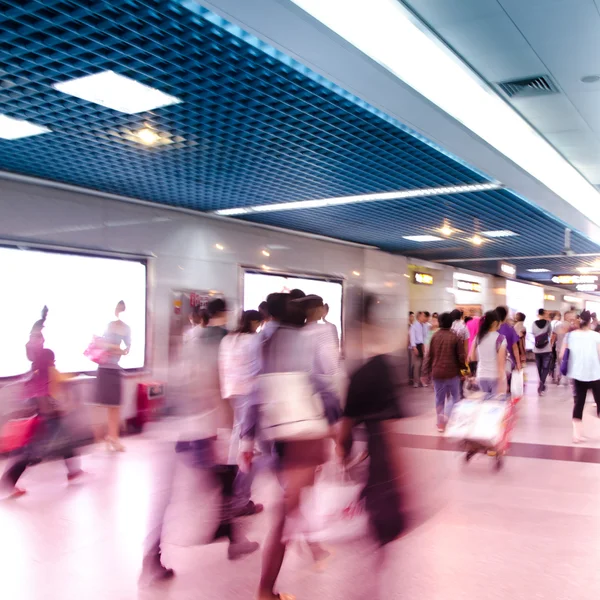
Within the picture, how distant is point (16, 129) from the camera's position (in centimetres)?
593

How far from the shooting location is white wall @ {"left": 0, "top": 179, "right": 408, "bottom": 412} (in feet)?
25.8

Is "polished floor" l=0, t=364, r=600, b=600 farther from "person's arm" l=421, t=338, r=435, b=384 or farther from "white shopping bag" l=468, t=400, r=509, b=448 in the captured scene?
"person's arm" l=421, t=338, r=435, b=384

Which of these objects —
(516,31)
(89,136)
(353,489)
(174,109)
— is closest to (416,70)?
(516,31)

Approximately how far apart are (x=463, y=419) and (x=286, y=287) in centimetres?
592

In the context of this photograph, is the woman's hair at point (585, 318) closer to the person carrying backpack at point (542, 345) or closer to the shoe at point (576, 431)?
the shoe at point (576, 431)

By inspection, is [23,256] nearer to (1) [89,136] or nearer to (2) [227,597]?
(1) [89,136]

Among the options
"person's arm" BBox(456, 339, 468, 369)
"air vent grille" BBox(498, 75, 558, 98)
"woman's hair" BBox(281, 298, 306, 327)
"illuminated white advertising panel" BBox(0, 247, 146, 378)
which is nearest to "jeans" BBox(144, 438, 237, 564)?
"woman's hair" BBox(281, 298, 306, 327)

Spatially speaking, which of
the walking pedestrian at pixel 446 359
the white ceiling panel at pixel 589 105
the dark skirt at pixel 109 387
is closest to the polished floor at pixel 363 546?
the dark skirt at pixel 109 387

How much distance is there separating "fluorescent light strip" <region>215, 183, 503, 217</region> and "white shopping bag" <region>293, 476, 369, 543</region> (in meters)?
4.05

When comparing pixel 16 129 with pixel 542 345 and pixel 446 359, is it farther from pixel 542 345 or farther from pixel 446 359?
pixel 542 345

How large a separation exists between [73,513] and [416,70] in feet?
15.5

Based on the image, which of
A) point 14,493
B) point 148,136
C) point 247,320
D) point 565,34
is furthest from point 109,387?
point 565,34

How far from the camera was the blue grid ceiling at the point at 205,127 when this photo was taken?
3.94 metres

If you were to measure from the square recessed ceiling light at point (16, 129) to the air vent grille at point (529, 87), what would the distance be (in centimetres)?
456
